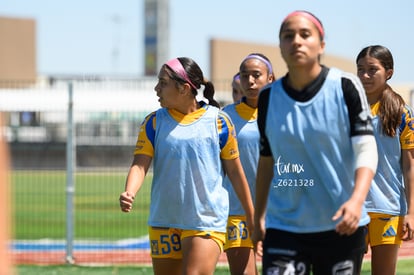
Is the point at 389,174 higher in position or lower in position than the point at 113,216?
higher

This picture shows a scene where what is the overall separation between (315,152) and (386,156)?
7.70 feet

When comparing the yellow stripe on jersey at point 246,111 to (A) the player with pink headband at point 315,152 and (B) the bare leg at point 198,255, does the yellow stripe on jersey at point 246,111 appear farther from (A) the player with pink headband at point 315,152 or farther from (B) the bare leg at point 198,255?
(A) the player with pink headband at point 315,152

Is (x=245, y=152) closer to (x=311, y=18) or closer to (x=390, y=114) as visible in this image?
(x=390, y=114)

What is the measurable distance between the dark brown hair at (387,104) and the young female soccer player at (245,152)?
1.18 m

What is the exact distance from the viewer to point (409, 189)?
22.9 ft

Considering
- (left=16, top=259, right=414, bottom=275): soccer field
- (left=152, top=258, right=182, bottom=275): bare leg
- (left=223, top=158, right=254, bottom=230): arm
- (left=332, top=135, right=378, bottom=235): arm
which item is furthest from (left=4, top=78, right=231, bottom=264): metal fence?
(left=332, top=135, right=378, bottom=235): arm

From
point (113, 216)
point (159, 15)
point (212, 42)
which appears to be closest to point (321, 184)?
point (113, 216)

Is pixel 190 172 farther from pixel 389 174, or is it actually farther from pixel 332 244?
pixel 332 244

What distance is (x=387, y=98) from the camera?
23.4 feet

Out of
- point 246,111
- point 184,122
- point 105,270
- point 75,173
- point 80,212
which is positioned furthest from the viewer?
point 80,212

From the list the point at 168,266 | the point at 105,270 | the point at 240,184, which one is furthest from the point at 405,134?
the point at 105,270

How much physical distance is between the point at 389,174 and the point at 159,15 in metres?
108

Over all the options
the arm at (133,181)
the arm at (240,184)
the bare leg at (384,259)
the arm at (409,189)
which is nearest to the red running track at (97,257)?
the bare leg at (384,259)

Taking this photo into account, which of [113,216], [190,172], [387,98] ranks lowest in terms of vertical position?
[113,216]
